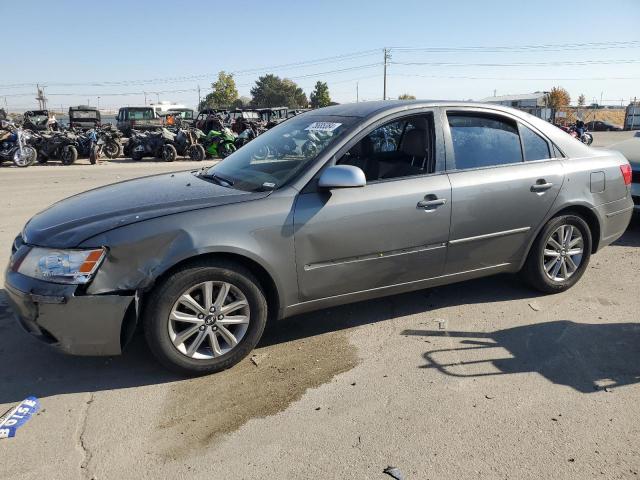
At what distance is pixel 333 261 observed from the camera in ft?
11.4

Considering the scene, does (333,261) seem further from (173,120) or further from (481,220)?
(173,120)

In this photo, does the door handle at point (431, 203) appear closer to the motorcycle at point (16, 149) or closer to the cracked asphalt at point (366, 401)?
the cracked asphalt at point (366, 401)

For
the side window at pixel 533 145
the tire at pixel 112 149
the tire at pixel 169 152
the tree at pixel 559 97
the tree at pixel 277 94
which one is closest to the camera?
the side window at pixel 533 145

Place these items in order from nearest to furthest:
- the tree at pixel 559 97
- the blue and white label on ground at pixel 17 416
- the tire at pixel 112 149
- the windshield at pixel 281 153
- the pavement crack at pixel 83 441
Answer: the pavement crack at pixel 83 441 < the blue and white label on ground at pixel 17 416 < the windshield at pixel 281 153 < the tire at pixel 112 149 < the tree at pixel 559 97

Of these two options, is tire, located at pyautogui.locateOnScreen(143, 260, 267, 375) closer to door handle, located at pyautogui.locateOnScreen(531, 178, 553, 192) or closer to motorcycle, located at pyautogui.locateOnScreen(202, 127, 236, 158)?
door handle, located at pyautogui.locateOnScreen(531, 178, 553, 192)

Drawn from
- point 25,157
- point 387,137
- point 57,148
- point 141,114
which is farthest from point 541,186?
point 141,114

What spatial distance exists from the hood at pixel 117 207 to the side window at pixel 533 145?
2.33 m

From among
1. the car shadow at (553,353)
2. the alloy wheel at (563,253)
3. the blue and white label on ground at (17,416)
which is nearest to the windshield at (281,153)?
the car shadow at (553,353)

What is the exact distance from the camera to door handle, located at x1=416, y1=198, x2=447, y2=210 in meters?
3.71

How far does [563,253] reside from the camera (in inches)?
179

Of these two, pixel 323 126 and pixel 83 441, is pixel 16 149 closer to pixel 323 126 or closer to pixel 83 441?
pixel 323 126

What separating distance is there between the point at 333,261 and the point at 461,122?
1599 millimetres

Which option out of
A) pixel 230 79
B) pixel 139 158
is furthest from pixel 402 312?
pixel 230 79

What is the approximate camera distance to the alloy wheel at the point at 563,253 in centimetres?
447
